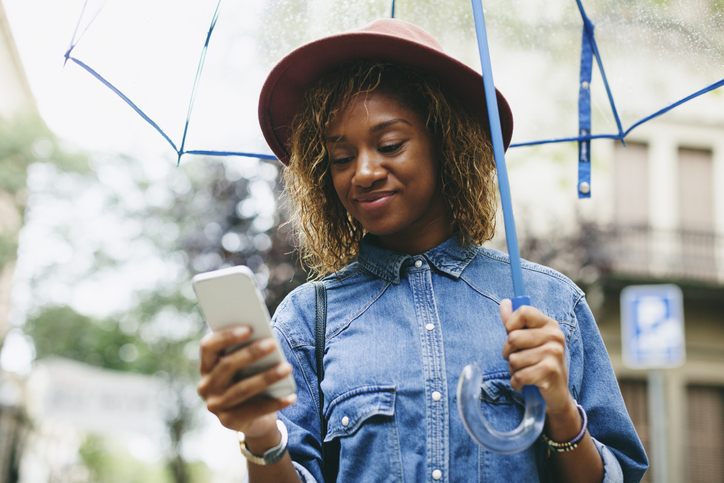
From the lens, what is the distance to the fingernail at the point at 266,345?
1.23 metres

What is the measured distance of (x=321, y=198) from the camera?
6.88 feet

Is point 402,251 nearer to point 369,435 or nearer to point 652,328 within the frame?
point 369,435

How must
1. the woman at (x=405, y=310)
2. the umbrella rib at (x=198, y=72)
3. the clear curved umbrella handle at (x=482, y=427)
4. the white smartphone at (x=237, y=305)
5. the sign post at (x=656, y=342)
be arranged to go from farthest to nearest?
the sign post at (x=656, y=342), the umbrella rib at (x=198, y=72), the woman at (x=405, y=310), the clear curved umbrella handle at (x=482, y=427), the white smartphone at (x=237, y=305)

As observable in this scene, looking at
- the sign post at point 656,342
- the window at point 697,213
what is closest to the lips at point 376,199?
the sign post at point 656,342

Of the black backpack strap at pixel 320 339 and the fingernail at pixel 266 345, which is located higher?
the fingernail at pixel 266 345

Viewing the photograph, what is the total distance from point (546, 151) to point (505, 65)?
233 inches

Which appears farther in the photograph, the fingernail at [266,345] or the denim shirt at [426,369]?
the denim shirt at [426,369]

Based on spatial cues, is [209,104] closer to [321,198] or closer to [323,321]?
[321,198]

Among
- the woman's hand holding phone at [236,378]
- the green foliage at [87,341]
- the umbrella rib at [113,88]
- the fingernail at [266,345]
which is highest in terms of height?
the umbrella rib at [113,88]

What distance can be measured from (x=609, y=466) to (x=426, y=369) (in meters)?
0.49

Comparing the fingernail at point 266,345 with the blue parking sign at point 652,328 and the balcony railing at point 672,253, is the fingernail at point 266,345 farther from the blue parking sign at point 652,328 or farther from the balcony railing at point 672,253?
the balcony railing at point 672,253

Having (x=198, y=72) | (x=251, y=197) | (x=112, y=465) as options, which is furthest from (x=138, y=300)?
(x=112, y=465)

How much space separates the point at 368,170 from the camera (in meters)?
1.73

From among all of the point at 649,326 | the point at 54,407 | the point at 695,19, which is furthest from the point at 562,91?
the point at 54,407
